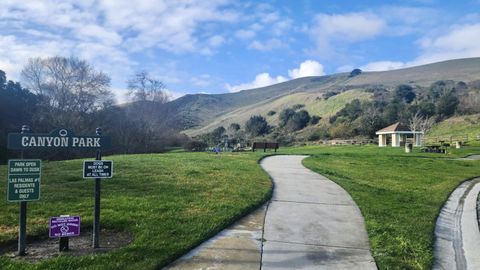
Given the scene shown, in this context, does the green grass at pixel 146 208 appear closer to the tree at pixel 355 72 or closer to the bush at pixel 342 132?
the bush at pixel 342 132

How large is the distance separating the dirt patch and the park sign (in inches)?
53.3

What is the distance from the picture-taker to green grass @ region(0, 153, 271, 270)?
4.84 m

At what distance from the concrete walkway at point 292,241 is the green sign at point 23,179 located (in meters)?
2.10

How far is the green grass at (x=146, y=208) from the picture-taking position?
4836 millimetres

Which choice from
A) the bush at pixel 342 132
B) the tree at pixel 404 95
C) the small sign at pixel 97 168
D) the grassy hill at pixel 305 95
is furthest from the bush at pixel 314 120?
the small sign at pixel 97 168

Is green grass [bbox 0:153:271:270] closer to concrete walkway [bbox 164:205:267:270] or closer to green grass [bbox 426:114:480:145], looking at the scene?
concrete walkway [bbox 164:205:267:270]

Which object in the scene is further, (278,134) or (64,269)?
(278,134)

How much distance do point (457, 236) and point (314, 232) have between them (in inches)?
95.3

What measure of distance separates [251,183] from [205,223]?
4053 mm

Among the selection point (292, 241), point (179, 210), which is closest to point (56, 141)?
point (179, 210)

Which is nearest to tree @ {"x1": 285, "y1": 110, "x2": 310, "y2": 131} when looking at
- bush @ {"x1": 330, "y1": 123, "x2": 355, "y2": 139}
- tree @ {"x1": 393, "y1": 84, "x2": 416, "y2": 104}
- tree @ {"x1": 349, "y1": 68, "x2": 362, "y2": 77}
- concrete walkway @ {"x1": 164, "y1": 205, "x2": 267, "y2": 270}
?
bush @ {"x1": 330, "y1": 123, "x2": 355, "y2": 139}

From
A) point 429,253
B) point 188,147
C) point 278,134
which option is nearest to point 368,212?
point 429,253

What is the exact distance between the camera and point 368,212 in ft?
25.1

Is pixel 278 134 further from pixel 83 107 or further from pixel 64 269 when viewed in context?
pixel 64 269
